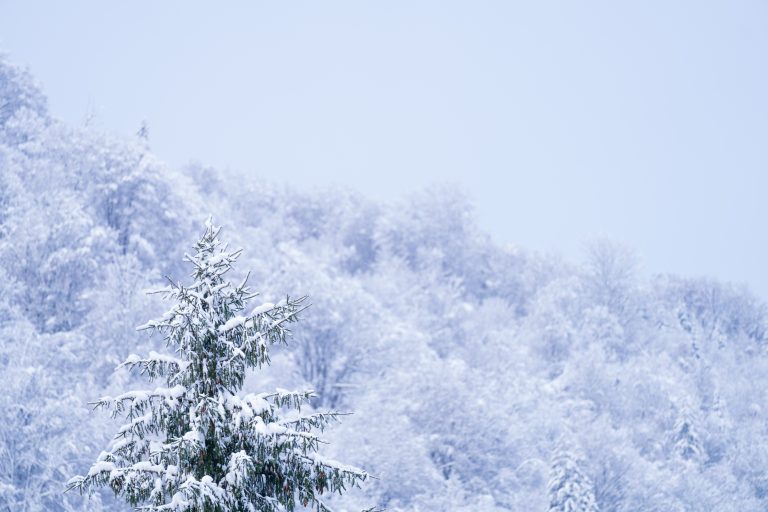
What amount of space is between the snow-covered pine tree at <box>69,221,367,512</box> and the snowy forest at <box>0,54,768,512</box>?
288 inches

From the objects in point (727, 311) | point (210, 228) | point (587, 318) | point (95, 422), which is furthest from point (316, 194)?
point (210, 228)

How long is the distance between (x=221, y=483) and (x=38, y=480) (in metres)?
16.1

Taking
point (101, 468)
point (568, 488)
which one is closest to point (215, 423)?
point (101, 468)

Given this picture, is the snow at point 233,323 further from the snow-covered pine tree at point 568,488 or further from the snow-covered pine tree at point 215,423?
the snow-covered pine tree at point 568,488

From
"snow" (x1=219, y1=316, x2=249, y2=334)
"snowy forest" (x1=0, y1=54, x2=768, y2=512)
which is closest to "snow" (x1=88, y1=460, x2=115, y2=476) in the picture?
"snow" (x1=219, y1=316, x2=249, y2=334)

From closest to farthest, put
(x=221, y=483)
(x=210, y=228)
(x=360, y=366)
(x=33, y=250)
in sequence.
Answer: (x=221, y=483) → (x=210, y=228) → (x=33, y=250) → (x=360, y=366)

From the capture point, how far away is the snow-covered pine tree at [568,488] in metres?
32.7

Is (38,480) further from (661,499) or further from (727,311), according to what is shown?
(727,311)

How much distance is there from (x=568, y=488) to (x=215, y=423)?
27.2 meters

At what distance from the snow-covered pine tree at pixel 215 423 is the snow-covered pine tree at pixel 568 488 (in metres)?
25.9

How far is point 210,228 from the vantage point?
9.77m

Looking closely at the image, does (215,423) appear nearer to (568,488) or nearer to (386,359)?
(568,488)

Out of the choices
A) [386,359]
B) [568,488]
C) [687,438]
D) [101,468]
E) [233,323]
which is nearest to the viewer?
[101,468]

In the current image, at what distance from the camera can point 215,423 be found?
885 cm
